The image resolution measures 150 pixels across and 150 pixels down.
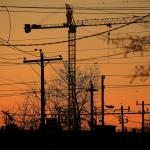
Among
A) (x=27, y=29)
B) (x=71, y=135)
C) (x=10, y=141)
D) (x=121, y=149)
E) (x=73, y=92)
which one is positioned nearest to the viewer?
(x=121, y=149)

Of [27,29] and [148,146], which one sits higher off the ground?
[27,29]

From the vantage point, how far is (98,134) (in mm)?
74250

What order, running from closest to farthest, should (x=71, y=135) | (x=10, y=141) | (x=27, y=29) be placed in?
1. (x=10, y=141)
2. (x=71, y=135)
3. (x=27, y=29)

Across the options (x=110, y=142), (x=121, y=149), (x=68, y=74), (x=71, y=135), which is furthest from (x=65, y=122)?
(x=121, y=149)

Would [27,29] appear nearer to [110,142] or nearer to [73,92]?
[73,92]

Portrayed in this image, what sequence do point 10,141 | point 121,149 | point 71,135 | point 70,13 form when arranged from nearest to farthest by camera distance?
point 121,149 → point 10,141 → point 71,135 → point 70,13

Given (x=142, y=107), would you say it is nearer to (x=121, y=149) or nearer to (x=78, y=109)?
(x=78, y=109)

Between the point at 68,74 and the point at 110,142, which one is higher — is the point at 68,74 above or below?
above

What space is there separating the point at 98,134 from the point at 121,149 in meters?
12.8

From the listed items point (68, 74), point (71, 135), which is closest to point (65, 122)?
point (68, 74)

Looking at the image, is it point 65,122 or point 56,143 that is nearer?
point 56,143

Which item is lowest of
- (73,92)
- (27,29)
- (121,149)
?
(121,149)

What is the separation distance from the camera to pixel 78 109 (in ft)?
315

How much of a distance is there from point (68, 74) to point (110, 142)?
32.7 metres
